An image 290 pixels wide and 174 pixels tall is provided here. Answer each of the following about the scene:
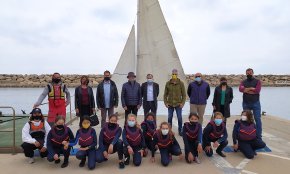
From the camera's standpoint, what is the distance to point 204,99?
6.62 meters

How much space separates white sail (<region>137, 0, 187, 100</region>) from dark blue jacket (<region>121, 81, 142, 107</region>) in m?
1.94

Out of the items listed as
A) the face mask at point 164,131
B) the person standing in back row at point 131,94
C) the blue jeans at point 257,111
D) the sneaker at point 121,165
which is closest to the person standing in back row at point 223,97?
the blue jeans at point 257,111

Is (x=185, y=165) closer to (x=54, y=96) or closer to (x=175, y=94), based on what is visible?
(x=175, y=94)

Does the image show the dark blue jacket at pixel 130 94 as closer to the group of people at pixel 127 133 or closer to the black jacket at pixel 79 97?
the group of people at pixel 127 133

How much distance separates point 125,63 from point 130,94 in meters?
1.90

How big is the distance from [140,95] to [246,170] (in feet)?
9.28

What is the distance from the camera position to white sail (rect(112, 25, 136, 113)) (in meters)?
8.17

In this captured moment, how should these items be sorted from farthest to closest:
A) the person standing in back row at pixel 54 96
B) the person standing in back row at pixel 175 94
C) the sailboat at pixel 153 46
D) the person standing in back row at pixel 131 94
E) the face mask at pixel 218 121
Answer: the sailboat at pixel 153 46 < the person standing in back row at pixel 175 94 < the person standing in back row at pixel 131 94 < the person standing in back row at pixel 54 96 < the face mask at pixel 218 121

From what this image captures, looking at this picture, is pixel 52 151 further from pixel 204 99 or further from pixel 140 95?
pixel 204 99

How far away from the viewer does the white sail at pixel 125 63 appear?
817cm

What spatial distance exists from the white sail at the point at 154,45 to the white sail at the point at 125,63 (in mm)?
230

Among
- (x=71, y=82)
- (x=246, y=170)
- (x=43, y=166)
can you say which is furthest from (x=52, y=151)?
(x=71, y=82)

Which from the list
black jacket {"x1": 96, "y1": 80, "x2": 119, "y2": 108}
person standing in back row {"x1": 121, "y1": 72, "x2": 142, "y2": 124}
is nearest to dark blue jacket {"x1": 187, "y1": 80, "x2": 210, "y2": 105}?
person standing in back row {"x1": 121, "y1": 72, "x2": 142, "y2": 124}

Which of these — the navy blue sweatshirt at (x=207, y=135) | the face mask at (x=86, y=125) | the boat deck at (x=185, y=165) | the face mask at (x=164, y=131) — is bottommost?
the boat deck at (x=185, y=165)
